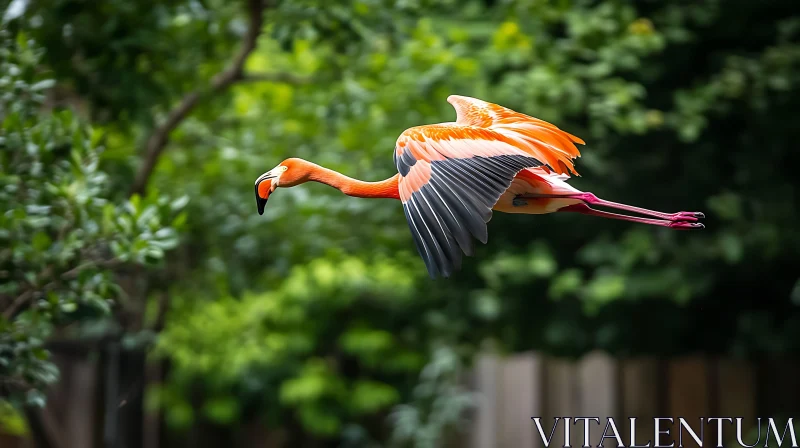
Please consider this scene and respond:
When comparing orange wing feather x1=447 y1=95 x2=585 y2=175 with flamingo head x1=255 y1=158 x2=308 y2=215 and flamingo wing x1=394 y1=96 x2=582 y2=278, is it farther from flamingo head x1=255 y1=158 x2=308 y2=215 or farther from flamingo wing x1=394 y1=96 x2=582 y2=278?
flamingo head x1=255 y1=158 x2=308 y2=215

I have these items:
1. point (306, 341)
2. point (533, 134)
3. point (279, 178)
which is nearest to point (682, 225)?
point (533, 134)

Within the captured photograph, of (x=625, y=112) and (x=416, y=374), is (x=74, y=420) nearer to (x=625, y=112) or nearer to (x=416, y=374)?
(x=416, y=374)

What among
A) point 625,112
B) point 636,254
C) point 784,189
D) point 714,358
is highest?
point 625,112

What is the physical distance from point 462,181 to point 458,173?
0.03 m

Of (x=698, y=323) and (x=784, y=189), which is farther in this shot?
(x=698, y=323)

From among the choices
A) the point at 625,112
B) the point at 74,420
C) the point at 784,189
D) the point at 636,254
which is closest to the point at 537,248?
the point at 636,254

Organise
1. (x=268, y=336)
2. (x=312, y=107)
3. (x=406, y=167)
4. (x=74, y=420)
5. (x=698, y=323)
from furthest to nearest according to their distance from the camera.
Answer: (x=74, y=420), (x=268, y=336), (x=698, y=323), (x=312, y=107), (x=406, y=167)

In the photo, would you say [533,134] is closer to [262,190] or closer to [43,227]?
[262,190]

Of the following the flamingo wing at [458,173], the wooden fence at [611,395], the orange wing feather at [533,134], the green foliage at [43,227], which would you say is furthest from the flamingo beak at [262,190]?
the wooden fence at [611,395]

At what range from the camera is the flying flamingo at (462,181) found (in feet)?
6.02

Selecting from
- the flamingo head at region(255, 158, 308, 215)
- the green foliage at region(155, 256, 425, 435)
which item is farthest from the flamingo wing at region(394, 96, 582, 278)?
the green foliage at region(155, 256, 425, 435)

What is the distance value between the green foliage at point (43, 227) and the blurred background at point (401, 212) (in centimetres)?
2

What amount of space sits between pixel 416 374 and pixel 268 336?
1225 mm

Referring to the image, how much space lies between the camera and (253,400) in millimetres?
8016
